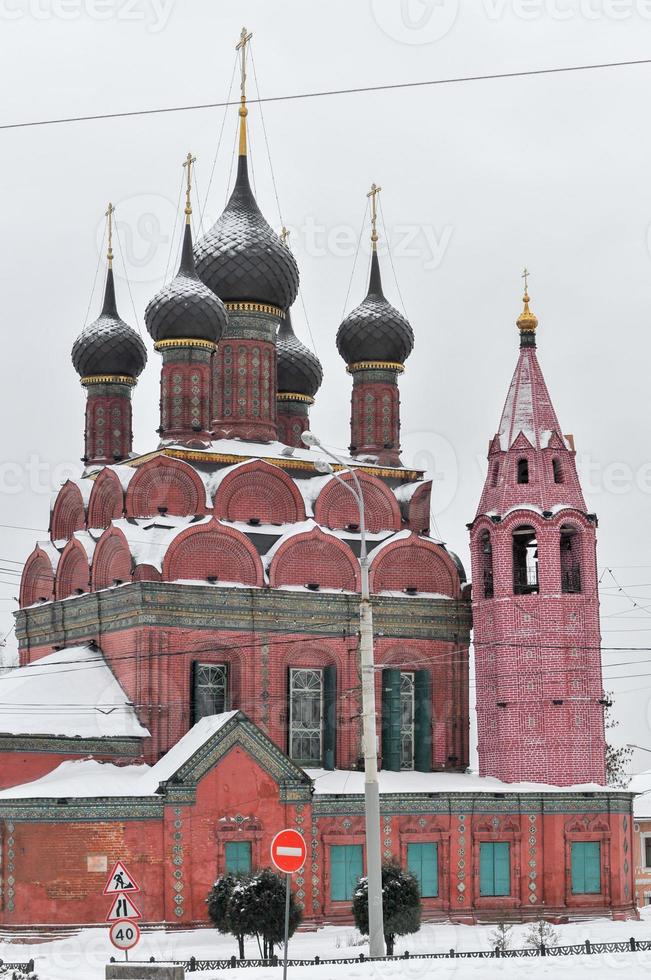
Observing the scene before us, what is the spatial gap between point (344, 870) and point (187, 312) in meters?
11.0

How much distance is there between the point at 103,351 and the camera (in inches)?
1400

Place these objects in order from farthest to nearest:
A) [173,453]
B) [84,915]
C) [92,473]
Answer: [92,473] → [173,453] → [84,915]

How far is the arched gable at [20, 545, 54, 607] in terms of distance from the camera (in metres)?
33.7

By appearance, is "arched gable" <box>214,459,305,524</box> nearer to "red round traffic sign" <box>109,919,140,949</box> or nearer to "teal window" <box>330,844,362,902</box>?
"teal window" <box>330,844,362,902</box>

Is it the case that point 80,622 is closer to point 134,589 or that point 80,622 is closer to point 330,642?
point 134,589

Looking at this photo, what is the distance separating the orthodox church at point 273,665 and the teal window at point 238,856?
0.20ft

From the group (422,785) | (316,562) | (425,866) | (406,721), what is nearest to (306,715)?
(406,721)

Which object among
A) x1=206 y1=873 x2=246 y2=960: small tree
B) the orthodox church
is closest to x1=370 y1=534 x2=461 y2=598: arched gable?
the orthodox church

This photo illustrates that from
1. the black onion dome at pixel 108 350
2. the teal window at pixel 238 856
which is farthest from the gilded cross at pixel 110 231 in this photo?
the teal window at pixel 238 856

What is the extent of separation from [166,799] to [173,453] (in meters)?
7.46

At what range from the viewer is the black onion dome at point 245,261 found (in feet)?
109

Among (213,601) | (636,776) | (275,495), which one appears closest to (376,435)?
(275,495)

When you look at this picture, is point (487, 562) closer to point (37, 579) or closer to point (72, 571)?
point (72, 571)

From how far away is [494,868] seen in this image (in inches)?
1148
